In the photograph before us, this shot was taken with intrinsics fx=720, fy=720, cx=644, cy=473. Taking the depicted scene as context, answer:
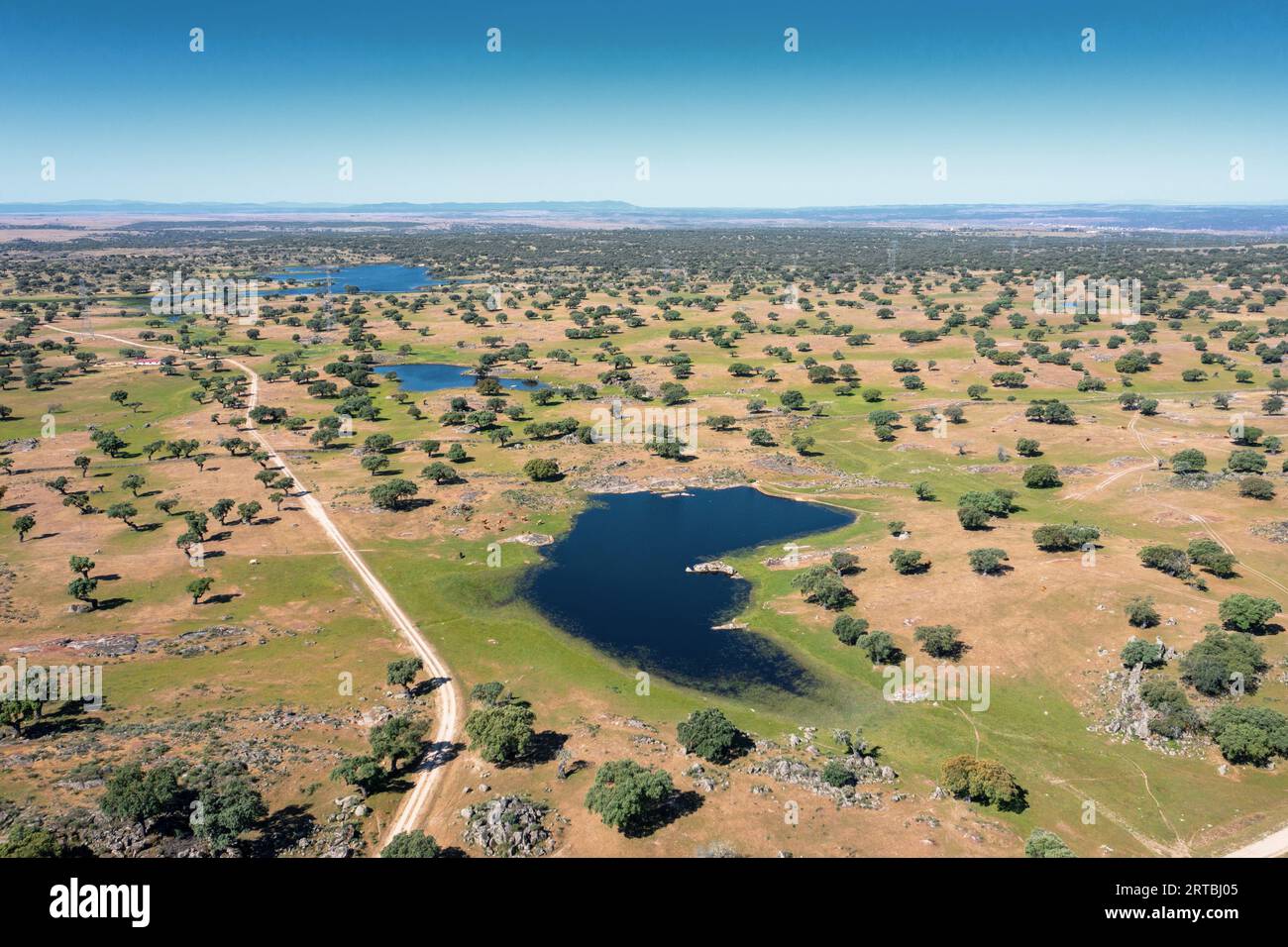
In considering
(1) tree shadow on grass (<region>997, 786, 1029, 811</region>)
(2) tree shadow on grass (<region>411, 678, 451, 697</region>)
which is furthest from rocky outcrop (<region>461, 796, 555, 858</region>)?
(1) tree shadow on grass (<region>997, 786, 1029, 811</region>)

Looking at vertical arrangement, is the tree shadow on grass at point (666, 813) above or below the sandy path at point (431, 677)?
below

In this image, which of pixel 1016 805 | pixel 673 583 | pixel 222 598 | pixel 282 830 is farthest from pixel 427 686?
pixel 1016 805

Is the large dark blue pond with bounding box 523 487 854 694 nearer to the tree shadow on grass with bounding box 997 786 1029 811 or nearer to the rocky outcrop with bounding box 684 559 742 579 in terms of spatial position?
the rocky outcrop with bounding box 684 559 742 579

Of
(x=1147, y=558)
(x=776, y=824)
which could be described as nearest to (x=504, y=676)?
(x=776, y=824)

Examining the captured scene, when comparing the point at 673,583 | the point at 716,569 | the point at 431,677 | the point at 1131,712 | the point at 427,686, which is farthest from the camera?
the point at 716,569

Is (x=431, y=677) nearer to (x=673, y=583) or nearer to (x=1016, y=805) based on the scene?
(x=673, y=583)

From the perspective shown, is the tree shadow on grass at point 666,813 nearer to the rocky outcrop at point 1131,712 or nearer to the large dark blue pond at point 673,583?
the large dark blue pond at point 673,583

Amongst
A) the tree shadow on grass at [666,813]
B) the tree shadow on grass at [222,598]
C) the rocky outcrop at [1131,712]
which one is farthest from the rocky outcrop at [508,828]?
the rocky outcrop at [1131,712]
